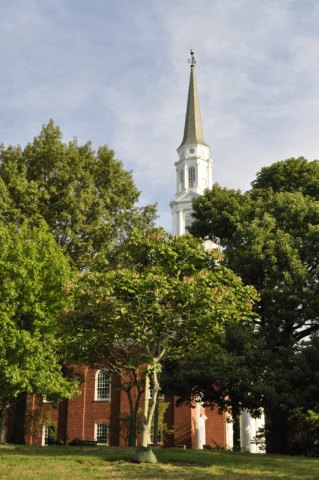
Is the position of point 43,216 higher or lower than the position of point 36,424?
higher

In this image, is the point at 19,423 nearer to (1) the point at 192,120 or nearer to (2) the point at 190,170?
(2) the point at 190,170

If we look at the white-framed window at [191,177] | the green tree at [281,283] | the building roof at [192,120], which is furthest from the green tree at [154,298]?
the building roof at [192,120]

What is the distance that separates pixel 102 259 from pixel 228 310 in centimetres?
468

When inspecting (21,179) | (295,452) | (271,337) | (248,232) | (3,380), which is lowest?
(295,452)

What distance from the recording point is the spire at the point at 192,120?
3172 inches

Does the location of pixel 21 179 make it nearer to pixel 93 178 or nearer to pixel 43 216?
pixel 43 216

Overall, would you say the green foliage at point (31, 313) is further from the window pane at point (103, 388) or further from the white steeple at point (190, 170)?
the white steeple at point (190, 170)

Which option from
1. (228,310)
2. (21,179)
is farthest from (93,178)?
(228,310)

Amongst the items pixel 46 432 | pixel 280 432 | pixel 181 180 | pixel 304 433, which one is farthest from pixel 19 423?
pixel 181 180

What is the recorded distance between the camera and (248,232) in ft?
73.6

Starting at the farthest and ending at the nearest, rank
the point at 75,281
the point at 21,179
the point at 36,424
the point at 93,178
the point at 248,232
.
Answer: the point at 36,424 → the point at 93,178 → the point at 21,179 → the point at 248,232 → the point at 75,281

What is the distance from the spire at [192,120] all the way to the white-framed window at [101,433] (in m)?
54.2

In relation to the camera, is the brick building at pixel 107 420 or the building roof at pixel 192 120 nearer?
the brick building at pixel 107 420

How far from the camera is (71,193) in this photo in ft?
91.4
